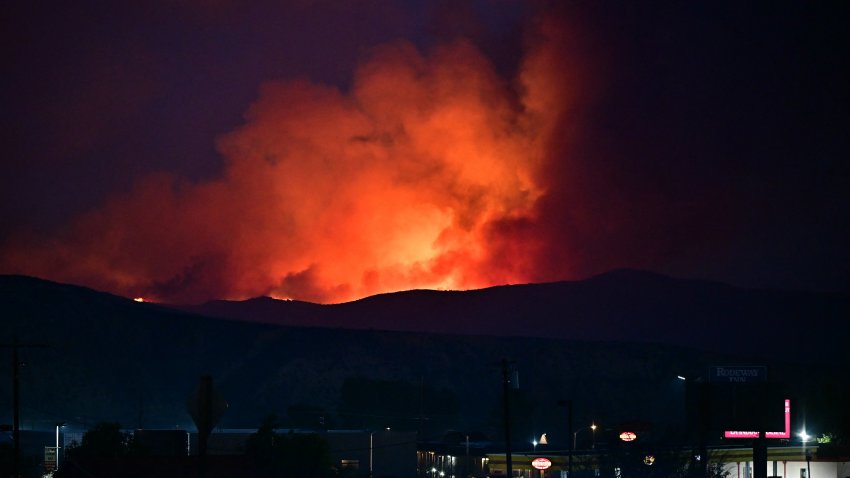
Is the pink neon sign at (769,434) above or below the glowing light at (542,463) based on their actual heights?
above

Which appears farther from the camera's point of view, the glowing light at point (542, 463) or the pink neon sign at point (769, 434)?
the glowing light at point (542, 463)

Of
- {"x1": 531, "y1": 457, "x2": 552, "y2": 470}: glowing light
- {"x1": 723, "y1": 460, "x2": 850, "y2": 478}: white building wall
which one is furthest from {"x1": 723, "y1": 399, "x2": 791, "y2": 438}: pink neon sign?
{"x1": 723, "y1": 460, "x2": 850, "y2": 478}: white building wall

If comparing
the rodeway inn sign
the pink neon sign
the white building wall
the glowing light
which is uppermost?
the rodeway inn sign

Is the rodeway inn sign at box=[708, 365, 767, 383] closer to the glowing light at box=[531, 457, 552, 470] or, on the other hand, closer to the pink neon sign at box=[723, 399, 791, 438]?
the pink neon sign at box=[723, 399, 791, 438]

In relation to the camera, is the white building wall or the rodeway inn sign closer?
the rodeway inn sign

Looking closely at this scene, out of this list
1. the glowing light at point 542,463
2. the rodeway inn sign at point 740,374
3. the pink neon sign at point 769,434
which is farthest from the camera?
the glowing light at point 542,463

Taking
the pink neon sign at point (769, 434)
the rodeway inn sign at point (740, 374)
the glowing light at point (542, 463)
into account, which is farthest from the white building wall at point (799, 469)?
the pink neon sign at point (769, 434)

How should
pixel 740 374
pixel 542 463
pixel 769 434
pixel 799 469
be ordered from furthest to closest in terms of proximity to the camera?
pixel 799 469 < pixel 542 463 < pixel 740 374 < pixel 769 434

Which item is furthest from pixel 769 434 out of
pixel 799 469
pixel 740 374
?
pixel 799 469

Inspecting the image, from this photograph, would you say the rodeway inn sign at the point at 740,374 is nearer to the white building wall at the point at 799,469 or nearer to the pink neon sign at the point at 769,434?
the pink neon sign at the point at 769,434

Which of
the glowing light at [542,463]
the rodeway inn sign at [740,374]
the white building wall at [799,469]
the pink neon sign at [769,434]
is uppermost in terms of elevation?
the rodeway inn sign at [740,374]

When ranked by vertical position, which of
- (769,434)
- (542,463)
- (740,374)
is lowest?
(542,463)

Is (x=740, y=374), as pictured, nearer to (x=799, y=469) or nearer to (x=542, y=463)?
(x=542, y=463)

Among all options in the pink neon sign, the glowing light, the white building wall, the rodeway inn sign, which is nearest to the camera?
the pink neon sign
